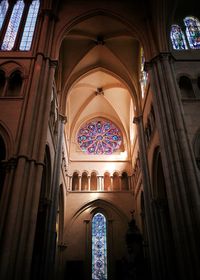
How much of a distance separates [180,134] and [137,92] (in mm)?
7970

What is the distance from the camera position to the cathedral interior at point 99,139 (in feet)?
28.9

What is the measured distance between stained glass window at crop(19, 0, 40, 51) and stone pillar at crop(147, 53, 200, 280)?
6.39m

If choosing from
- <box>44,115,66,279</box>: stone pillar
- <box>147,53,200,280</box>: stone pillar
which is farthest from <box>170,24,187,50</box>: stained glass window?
<box>44,115,66,279</box>: stone pillar

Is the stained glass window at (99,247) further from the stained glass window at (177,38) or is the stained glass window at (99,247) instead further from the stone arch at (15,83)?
the stained glass window at (177,38)

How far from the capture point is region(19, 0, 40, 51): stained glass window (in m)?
13.2

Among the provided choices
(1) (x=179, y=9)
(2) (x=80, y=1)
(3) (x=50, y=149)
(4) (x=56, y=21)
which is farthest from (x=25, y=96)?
(1) (x=179, y=9)

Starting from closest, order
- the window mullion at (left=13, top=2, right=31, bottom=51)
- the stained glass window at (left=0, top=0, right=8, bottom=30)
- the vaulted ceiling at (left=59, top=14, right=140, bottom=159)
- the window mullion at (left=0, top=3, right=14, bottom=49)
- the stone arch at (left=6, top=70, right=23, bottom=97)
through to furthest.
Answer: the stone arch at (left=6, top=70, right=23, bottom=97) < the window mullion at (left=13, top=2, right=31, bottom=51) < the window mullion at (left=0, top=3, right=14, bottom=49) < the stained glass window at (left=0, top=0, right=8, bottom=30) < the vaulted ceiling at (left=59, top=14, right=140, bottom=159)

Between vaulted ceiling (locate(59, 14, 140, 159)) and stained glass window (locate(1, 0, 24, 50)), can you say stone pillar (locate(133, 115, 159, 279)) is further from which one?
stained glass window (locate(1, 0, 24, 50))

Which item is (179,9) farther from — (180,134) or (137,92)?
(180,134)

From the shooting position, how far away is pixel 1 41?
13.3 metres

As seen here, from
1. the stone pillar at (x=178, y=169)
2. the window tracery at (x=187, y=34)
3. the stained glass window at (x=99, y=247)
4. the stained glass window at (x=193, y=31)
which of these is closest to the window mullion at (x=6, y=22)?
the stone pillar at (x=178, y=169)

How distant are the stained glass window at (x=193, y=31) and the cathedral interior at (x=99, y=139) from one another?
0.09 metres

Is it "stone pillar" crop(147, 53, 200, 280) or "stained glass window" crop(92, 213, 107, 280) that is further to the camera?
"stained glass window" crop(92, 213, 107, 280)

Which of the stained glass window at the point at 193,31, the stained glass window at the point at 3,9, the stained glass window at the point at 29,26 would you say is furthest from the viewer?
the stained glass window at the point at 3,9
